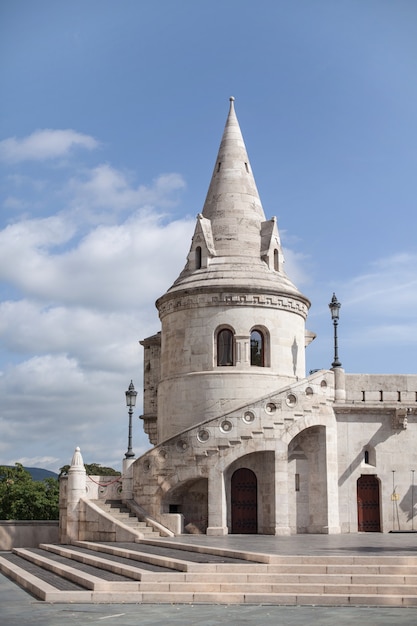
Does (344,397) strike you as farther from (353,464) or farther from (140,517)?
(140,517)

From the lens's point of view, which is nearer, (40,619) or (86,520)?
(40,619)

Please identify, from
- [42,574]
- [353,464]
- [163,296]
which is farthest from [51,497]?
[42,574]

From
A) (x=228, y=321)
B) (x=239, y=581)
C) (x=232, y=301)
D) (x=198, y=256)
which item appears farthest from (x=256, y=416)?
(x=239, y=581)

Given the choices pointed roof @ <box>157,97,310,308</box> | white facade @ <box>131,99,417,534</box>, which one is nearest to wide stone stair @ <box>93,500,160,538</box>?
white facade @ <box>131,99,417,534</box>

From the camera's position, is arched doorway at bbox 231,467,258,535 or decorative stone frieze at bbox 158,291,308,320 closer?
arched doorway at bbox 231,467,258,535

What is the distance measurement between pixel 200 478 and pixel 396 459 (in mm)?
7053

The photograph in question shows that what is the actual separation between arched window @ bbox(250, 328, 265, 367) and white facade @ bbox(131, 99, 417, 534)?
0.16ft

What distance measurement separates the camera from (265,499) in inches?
1154

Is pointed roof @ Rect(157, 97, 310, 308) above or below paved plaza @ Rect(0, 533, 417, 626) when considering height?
above

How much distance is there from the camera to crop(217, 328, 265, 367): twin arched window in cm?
3203

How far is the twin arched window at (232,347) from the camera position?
3203 cm

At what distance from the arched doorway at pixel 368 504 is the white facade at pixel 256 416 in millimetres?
35

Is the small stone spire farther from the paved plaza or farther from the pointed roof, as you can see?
the paved plaza

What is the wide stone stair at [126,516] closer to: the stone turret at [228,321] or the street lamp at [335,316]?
the stone turret at [228,321]
